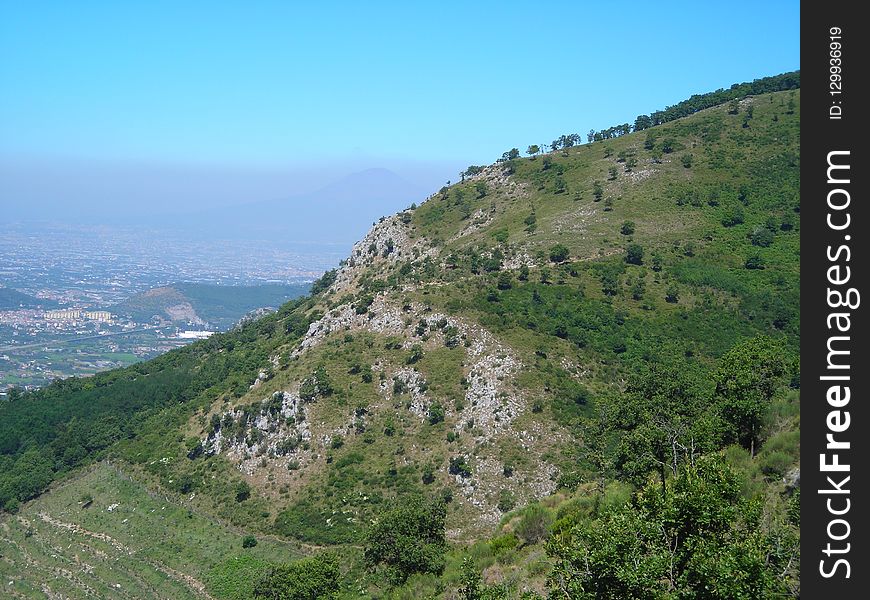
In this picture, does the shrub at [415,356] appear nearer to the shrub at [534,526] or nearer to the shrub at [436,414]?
the shrub at [436,414]

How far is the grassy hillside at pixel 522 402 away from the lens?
18.7 metres

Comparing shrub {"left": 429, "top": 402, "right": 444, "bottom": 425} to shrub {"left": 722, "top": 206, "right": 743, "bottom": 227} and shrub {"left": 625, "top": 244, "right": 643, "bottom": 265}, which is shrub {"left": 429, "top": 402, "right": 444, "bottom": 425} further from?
shrub {"left": 722, "top": 206, "right": 743, "bottom": 227}

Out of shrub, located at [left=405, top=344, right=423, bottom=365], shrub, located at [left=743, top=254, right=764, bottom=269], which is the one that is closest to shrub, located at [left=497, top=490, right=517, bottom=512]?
shrub, located at [left=405, top=344, right=423, bottom=365]

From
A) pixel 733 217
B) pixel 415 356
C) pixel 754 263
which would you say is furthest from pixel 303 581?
pixel 733 217

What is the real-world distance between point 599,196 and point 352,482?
50.4 meters

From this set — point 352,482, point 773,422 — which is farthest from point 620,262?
point 773,422

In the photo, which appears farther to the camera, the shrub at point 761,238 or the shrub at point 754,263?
the shrub at point 761,238

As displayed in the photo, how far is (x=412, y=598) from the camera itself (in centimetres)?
2562

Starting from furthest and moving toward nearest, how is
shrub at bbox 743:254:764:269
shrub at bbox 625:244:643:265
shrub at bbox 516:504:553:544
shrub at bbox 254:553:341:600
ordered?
shrub at bbox 625:244:643:265 < shrub at bbox 743:254:764:269 < shrub at bbox 254:553:341:600 < shrub at bbox 516:504:553:544
